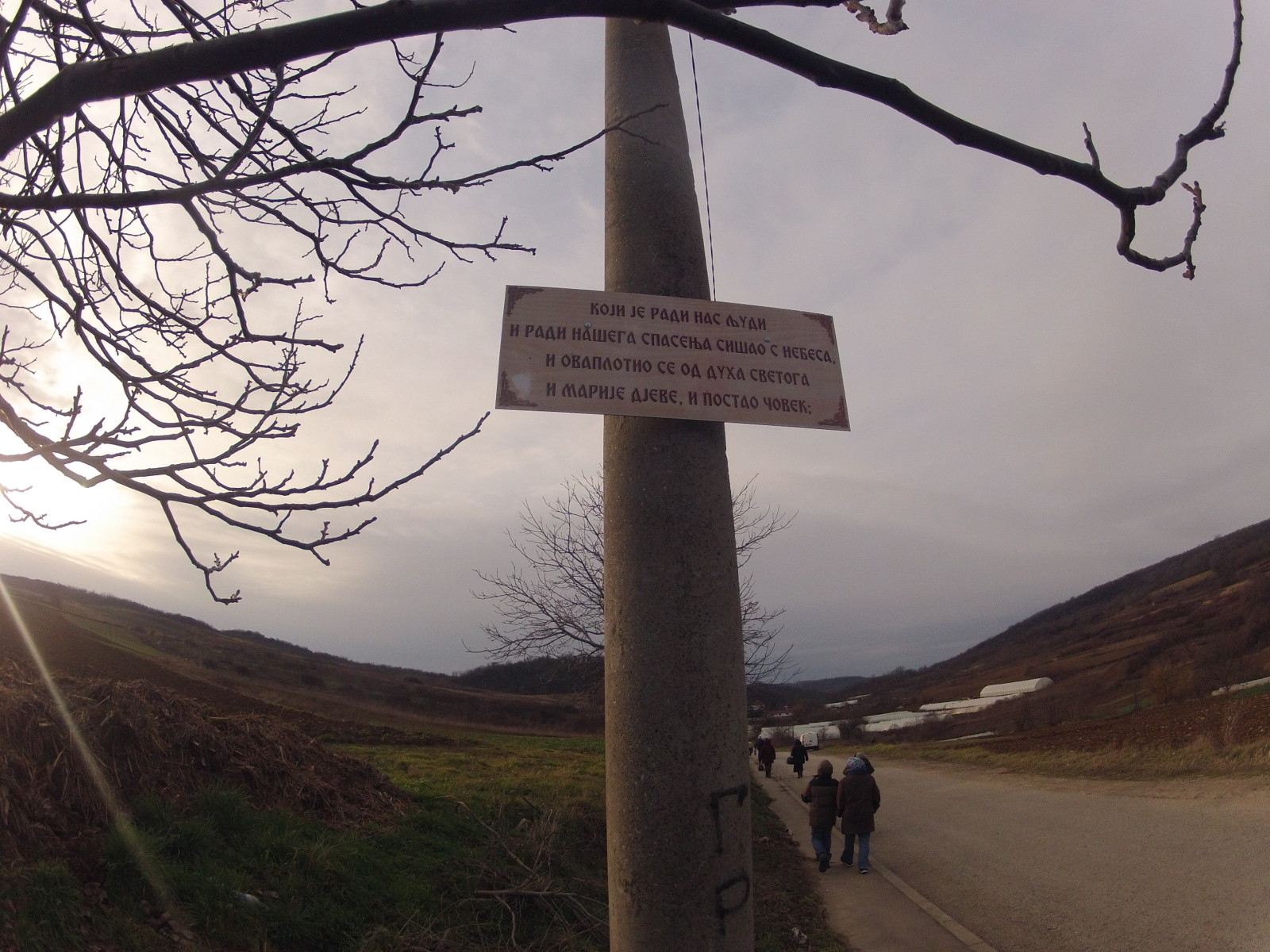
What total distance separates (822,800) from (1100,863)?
2.77 m

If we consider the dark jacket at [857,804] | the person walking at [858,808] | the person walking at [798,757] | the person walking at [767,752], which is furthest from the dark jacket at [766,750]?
the dark jacket at [857,804]

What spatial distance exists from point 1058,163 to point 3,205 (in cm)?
287

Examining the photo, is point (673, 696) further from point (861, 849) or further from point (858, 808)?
point (861, 849)

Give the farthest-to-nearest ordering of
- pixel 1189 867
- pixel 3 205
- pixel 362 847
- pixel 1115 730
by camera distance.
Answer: pixel 1115 730 → pixel 1189 867 → pixel 362 847 → pixel 3 205

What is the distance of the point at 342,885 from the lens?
5.14 metres

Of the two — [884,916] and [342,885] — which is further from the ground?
[342,885]

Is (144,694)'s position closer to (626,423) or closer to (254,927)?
(254,927)

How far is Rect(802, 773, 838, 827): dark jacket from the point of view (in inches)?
352

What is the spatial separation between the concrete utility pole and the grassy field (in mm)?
3179

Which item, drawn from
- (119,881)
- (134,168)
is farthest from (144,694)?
(134,168)

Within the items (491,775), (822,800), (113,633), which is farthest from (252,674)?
(822,800)

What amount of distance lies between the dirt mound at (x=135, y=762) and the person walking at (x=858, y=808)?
4775mm

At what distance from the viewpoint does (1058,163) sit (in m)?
2.04

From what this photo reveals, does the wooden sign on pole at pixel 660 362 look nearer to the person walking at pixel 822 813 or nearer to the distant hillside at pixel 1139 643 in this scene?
the person walking at pixel 822 813
